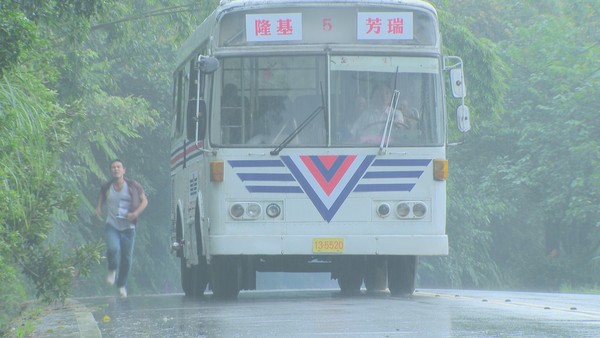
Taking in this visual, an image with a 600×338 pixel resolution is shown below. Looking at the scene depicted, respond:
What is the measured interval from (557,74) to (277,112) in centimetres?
3256

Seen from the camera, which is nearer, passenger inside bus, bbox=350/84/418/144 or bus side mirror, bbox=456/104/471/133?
passenger inside bus, bbox=350/84/418/144

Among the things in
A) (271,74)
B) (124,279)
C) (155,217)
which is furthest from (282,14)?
(155,217)

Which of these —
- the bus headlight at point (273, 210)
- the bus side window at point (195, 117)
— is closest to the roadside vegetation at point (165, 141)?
the bus side window at point (195, 117)

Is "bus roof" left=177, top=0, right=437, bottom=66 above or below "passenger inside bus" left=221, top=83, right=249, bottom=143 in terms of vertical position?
above

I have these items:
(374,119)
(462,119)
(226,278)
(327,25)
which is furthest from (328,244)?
(327,25)

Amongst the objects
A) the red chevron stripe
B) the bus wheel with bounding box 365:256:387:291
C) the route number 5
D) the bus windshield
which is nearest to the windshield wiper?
the bus windshield

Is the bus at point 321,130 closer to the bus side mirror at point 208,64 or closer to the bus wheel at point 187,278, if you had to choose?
the bus side mirror at point 208,64

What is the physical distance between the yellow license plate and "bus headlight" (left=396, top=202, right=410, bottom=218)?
2.17ft

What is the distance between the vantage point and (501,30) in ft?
177

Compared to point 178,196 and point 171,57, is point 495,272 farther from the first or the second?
point 178,196

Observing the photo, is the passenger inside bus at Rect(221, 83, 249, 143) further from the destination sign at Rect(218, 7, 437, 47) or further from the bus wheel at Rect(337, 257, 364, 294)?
the bus wheel at Rect(337, 257, 364, 294)

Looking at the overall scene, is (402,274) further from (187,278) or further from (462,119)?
(187,278)

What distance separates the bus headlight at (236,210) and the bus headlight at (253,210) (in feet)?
0.20

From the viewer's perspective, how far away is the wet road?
10.8 meters
